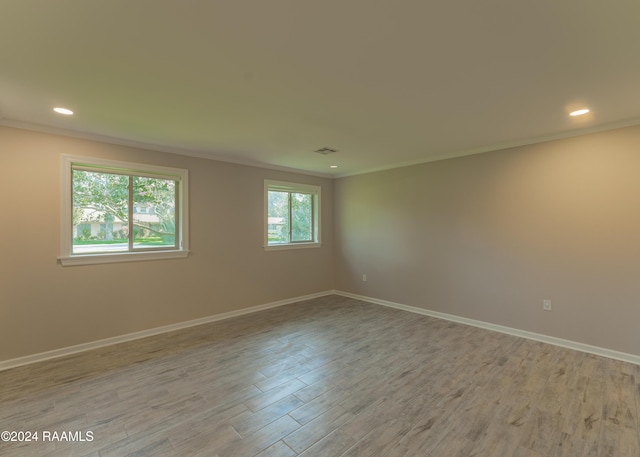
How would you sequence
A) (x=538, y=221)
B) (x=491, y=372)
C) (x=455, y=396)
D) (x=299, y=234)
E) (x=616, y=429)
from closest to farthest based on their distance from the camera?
1. (x=616, y=429)
2. (x=455, y=396)
3. (x=491, y=372)
4. (x=538, y=221)
5. (x=299, y=234)

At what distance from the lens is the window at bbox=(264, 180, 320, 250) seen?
5129 millimetres

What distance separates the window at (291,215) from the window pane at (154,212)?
1461mm

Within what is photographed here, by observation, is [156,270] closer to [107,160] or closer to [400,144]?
[107,160]

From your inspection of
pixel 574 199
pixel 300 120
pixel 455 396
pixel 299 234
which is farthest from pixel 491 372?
pixel 299 234

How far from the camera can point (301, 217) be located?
18.7 ft

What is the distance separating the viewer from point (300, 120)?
9.62ft

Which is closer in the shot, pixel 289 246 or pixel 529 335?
pixel 529 335

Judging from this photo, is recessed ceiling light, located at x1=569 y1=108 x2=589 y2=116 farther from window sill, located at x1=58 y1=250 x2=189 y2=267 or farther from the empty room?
window sill, located at x1=58 y1=250 x2=189 y2=267

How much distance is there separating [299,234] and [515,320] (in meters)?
3.64

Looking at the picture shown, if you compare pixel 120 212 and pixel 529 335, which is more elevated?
pixel 120 212

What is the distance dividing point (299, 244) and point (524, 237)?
11.4ft

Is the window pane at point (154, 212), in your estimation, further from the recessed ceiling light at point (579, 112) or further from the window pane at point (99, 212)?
the recessed ceiling light at point (579, 112)

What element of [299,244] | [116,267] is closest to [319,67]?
[116,267]

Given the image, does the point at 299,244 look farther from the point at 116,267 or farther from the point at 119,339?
the point at 119,339
